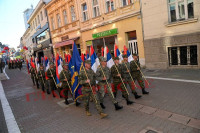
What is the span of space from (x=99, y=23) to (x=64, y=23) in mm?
8280

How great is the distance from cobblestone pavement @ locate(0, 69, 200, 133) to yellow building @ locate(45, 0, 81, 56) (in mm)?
13931

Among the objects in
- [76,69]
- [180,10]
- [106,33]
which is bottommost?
[76,69]

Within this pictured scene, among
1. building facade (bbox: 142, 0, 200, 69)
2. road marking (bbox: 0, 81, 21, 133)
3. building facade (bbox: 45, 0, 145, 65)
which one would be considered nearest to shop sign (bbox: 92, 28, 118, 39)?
building facade (bbox: 45, 0, 145, 65)

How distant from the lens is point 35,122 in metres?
5.25

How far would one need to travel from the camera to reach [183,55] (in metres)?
10.8

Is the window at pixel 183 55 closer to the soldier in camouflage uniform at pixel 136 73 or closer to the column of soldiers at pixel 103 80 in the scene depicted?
the column of soldiers at pixel 103 80

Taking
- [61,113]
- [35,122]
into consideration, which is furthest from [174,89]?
[35,122]

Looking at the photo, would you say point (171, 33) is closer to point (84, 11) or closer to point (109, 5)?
point (109, 5)

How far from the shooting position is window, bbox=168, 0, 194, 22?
32.8ft

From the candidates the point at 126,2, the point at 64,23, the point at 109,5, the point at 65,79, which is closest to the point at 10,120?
the point at 65,79

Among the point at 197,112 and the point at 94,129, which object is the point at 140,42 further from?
the point at 94,129

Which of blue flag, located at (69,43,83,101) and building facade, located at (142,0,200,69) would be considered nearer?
blue flag, located at (69,43,83,101)

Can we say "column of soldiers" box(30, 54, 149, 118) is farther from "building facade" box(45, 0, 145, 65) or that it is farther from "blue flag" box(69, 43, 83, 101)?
"building facade" box(45, 0, 145, 65)

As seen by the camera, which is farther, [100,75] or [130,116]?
[100,75]
